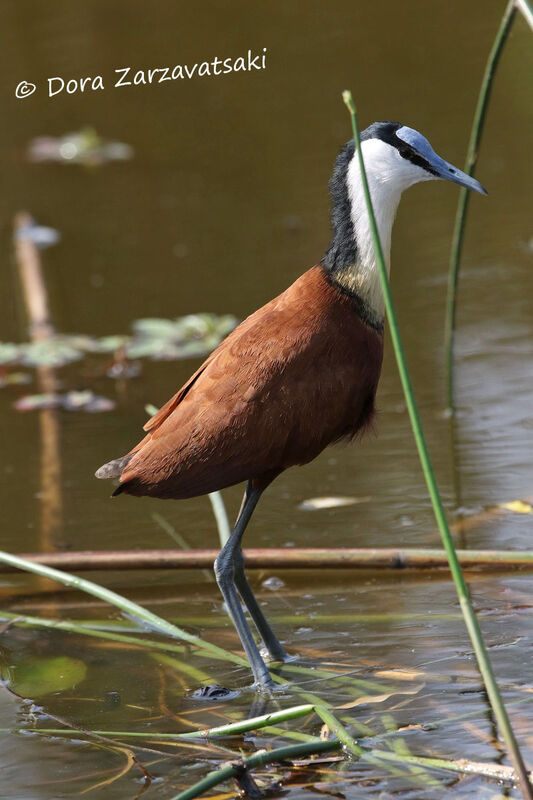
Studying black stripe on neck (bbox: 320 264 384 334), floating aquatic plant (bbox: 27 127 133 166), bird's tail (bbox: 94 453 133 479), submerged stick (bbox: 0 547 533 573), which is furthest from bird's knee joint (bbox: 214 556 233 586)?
floating aquatic plant (bbox: 27 127 133 166)

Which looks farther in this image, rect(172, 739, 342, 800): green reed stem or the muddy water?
the muddy water

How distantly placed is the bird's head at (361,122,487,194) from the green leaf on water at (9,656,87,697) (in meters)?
1.66

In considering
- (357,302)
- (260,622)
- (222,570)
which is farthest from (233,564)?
(357,302)

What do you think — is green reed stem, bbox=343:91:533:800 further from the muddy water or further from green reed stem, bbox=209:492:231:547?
green reed stem, bbox=209:492:231:547

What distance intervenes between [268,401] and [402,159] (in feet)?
2.55

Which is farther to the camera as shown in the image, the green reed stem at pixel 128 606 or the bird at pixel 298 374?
the green reed stem at pixel 128 606

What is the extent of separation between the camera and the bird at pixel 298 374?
11.2 ft

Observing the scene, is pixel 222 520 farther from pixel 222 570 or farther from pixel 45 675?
pixel 45 675

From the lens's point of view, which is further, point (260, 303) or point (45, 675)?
point (260, 303)

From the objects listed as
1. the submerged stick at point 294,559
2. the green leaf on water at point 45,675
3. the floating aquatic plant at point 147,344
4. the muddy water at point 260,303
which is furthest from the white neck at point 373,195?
the floating aquatic plant at point 147,344

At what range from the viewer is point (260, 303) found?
20.4 ft

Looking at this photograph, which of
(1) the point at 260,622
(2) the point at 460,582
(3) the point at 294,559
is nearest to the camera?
(2) the point at 460,582

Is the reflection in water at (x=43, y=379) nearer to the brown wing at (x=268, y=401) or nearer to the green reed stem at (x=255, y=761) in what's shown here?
the brown wing at (x=268, y=401)

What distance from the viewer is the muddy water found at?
3.30 m
